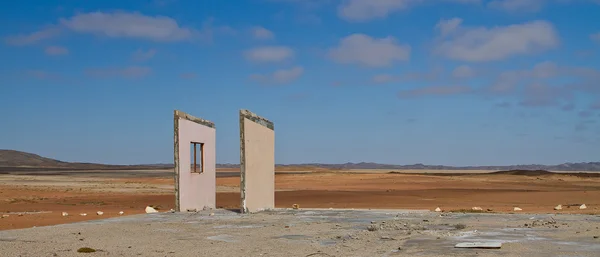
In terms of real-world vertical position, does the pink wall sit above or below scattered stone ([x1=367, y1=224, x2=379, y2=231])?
above

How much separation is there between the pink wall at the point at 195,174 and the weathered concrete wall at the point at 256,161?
75.7 inches

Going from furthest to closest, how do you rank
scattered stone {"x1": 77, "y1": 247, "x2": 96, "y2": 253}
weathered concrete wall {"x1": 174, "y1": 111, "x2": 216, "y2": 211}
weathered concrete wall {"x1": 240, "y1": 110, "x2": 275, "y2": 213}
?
weathered concrete wall {"x1": 174, "y1": 111, "x2": 216, "y2": 211}, weathered concrete wall {"x1": 240, "y1": 110, "x2": 275, "y2": 213}, scattered stone {"x1": 77, "y1": 247, "x2": 96, "y2": 253}

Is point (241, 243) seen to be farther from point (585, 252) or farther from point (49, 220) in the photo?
point (49, 220)

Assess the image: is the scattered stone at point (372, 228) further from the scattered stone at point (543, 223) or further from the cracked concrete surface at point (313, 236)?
the scattered stone at point (543, 223)

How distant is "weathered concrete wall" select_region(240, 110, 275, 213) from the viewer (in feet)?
63.9

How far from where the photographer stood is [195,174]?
21438 mm

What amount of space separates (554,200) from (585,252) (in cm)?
2043

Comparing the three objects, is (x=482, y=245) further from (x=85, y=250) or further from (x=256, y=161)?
(x=256, y=161)

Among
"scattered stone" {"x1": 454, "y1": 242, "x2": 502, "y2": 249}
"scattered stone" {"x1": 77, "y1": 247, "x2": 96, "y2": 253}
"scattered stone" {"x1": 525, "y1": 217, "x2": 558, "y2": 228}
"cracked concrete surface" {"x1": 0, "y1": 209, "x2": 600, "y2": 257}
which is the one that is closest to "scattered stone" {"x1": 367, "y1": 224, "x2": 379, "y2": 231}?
"cracked concrete surface" {"x1": 0, "y1": 209, "x2": 600, "y2": 257}

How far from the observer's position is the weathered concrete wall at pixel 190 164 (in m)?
20.0

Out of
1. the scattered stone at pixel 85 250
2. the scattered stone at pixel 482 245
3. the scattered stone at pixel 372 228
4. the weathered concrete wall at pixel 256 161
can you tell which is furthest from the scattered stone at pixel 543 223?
the scattered stone at pixel 85 250

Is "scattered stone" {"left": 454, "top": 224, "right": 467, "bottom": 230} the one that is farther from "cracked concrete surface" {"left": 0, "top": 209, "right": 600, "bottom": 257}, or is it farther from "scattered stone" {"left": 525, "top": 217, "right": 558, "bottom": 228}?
"scattered stone" {"left": 525, "top": 217, "right": 558, "bottom": 228}

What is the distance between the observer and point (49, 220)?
19.8 meters

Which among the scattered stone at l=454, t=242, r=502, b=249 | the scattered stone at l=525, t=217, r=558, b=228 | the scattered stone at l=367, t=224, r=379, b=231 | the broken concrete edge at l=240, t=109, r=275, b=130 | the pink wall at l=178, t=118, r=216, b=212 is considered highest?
the broken concrete edge at l=240, t=109, r=275, b=130
